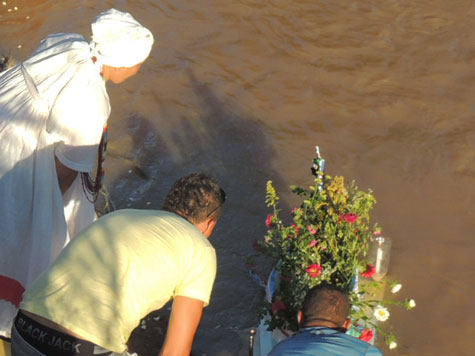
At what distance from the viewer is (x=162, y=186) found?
552 cm

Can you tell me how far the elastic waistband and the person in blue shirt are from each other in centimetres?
69

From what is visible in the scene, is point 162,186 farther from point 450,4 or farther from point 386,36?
point 450,4

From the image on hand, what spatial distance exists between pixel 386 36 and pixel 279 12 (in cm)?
127

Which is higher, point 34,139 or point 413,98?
point 34,139

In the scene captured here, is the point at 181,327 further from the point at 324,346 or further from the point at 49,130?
the point at 49,130

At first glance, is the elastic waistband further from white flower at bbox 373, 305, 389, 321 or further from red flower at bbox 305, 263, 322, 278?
white flower at bbox 373, 305, 389, 321

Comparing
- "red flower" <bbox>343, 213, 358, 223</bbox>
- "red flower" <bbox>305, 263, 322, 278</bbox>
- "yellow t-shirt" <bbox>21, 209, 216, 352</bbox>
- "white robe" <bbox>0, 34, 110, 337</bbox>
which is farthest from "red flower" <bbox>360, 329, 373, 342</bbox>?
"white robe" <bbox>0, 34, 110, 337</bbox>

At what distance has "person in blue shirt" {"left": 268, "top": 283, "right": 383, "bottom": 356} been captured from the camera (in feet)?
7.95

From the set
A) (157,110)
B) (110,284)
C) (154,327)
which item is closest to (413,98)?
(157,110)

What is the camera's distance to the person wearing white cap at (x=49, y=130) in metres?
3.29

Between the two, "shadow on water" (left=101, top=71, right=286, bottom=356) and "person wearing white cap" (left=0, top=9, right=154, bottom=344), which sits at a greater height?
"person wearing white cap" (left=0, top=9, right=154, bottom=344)

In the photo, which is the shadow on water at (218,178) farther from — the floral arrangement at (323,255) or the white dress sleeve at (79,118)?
the white dress sleeve at (79,118)

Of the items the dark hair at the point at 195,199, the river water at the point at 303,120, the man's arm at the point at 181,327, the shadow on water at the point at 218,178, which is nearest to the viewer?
the man's arm at the point at 181,327

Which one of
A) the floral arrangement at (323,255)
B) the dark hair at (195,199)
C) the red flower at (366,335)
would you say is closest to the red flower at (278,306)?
the floral arrangement at (323,255)
